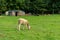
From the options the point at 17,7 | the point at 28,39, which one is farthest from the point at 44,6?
the point at 28,39

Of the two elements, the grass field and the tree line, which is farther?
the tree line

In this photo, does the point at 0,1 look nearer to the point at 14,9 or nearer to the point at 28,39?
the point at 14,9

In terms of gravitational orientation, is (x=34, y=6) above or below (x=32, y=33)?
below

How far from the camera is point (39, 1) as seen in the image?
174 ft

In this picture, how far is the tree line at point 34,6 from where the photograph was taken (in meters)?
53.2

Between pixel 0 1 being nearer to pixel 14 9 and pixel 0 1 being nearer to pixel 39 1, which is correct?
pixel 14 9

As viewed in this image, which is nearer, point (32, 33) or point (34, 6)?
point (32, 33)

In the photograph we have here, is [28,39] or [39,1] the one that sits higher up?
[28,39]

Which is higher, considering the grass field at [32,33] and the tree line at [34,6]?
the grass field at [32,33]

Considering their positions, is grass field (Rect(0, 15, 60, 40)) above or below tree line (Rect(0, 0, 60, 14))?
above

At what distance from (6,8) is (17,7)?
8.59 feet

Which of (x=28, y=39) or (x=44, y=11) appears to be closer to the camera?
(x=28, y=39)

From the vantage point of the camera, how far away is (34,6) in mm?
53812

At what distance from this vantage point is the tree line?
53250 mm
